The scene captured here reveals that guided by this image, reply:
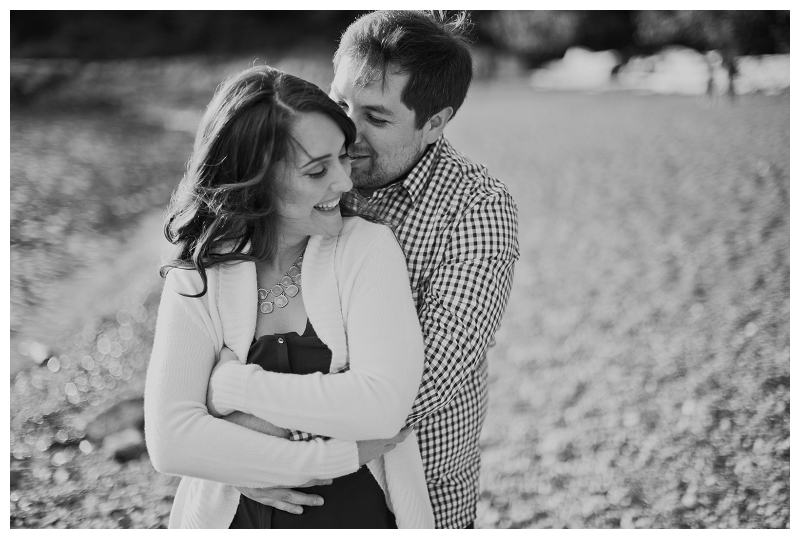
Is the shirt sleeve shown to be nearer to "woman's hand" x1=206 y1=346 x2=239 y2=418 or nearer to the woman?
the woman

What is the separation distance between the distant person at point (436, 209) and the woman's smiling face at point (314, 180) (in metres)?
0.23

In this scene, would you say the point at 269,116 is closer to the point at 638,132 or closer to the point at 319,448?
the point at 319,448

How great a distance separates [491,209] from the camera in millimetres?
1888

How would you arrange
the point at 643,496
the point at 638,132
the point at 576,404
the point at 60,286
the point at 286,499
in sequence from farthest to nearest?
the point at 638,132 → the point at 60,286 → the point at 576,404 → the point at 643,496 → the point at 286,499

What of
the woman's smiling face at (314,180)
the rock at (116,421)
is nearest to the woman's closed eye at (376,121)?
the woman's smiling face at (314,180)

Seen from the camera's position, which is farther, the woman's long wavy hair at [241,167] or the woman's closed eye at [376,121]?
the woman's closed eye at [376,121]

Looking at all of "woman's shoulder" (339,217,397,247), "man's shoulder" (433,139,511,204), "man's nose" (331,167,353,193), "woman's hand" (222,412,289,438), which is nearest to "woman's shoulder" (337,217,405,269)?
"woman's shoulder" (339,217,397,247)

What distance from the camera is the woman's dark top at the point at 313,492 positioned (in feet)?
5.38

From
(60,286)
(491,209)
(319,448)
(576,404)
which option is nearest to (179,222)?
(319,448)

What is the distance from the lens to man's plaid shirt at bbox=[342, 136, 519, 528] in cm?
176

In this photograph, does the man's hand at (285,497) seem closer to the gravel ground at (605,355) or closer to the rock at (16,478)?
the gravel ground at (605,355)

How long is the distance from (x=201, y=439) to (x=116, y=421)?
295cm

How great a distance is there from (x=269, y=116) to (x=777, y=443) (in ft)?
11.6

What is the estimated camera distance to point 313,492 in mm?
1722
